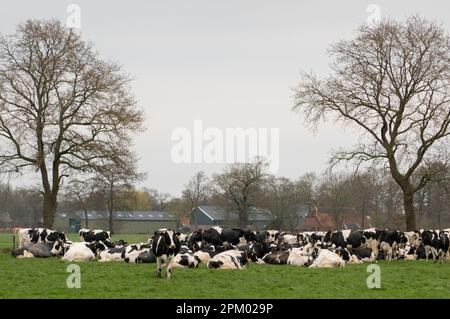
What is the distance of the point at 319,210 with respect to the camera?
284 feet

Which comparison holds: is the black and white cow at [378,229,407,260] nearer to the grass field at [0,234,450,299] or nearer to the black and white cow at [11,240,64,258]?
the grass field at [0,234,450,299]

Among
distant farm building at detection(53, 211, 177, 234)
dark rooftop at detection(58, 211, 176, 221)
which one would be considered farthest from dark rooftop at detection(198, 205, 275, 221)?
dark rooftop at detection(58, 211, 176, 221)

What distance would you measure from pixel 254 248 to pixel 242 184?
5059cm

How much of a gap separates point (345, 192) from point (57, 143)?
145ft

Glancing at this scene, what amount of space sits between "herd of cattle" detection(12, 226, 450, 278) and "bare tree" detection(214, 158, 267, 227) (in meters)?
41.5

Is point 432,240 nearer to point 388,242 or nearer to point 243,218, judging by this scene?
point 388,242

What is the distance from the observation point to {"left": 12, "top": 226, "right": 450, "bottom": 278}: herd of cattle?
25.1 meters

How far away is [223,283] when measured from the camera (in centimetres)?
1866

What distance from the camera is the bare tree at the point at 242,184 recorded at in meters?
78.1

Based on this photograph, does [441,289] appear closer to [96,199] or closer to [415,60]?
[415,60]

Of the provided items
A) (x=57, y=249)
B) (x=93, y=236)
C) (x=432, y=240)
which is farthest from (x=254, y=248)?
(x=93, y=236)

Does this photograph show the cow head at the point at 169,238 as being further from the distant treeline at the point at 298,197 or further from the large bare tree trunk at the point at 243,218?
the large bare tree trunk at the point at 243,218
